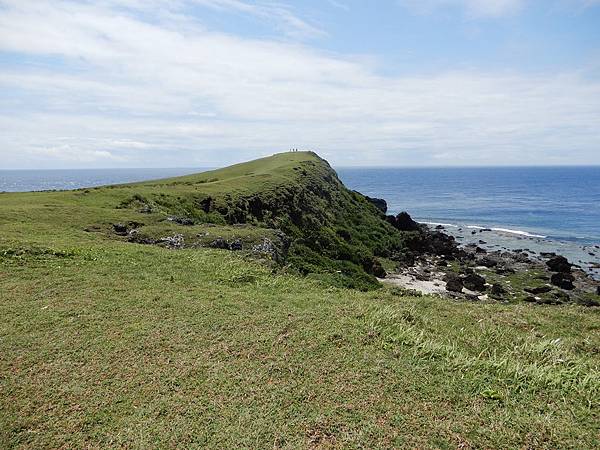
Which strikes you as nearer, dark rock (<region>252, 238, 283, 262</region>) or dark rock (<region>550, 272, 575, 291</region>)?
dark rock (<region>252, 238, 283, 262</region>)

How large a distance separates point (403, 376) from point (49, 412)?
8407 mm

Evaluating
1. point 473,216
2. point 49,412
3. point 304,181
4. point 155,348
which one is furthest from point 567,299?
point 473,216

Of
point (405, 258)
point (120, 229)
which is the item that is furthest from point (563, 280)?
point (120, 229)

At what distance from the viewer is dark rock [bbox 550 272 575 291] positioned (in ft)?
159

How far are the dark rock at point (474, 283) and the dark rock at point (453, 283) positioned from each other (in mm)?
947

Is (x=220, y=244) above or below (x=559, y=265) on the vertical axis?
above

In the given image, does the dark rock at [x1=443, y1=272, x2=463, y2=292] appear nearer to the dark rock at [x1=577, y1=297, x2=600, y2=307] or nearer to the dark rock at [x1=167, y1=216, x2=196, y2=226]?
the dark rock at [x1=577, y1=297, x2=600, y2=307]

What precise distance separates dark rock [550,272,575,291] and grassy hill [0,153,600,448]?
3657cm

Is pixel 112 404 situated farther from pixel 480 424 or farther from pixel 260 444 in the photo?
pixel 480 424

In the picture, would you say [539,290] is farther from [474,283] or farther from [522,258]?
[522,258]

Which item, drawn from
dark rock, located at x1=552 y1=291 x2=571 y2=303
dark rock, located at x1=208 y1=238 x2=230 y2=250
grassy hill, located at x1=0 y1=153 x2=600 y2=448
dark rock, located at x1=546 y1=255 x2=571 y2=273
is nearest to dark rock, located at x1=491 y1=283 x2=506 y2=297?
dark rock, located at x1=552 y1=291 x2=571 y2=303

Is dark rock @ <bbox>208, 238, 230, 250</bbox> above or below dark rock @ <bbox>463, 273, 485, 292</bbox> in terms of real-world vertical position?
above

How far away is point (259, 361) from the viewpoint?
11.6m

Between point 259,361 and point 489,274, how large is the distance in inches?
1979
